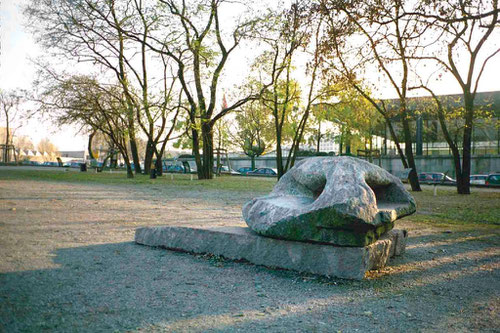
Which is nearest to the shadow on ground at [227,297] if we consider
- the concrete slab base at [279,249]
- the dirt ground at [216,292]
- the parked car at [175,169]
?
the dirt ground at [216,292]

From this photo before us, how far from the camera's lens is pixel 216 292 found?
3086mm

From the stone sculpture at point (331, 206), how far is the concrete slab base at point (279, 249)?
0.35 ft

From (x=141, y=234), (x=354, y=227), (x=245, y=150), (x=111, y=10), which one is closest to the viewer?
(x=354, y=227)

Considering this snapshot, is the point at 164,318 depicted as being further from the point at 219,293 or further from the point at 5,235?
the point at 5,235

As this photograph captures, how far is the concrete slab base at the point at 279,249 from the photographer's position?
133 inches

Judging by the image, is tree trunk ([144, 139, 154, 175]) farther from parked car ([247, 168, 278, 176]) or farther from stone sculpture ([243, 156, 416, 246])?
stone sculpture ([243, 156, 416, 246])

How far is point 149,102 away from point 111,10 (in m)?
5.77

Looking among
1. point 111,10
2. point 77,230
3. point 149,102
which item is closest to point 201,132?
point 149,102

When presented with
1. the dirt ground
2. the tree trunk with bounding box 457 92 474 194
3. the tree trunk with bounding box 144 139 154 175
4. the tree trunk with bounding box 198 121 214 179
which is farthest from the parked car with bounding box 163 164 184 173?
the dirt ground

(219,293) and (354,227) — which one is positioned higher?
(354,227)

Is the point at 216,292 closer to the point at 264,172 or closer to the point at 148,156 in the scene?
the point at 148,156

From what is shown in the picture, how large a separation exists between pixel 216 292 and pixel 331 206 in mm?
1233

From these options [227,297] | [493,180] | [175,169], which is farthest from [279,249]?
[175,169]

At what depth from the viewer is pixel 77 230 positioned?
5.57 meters
